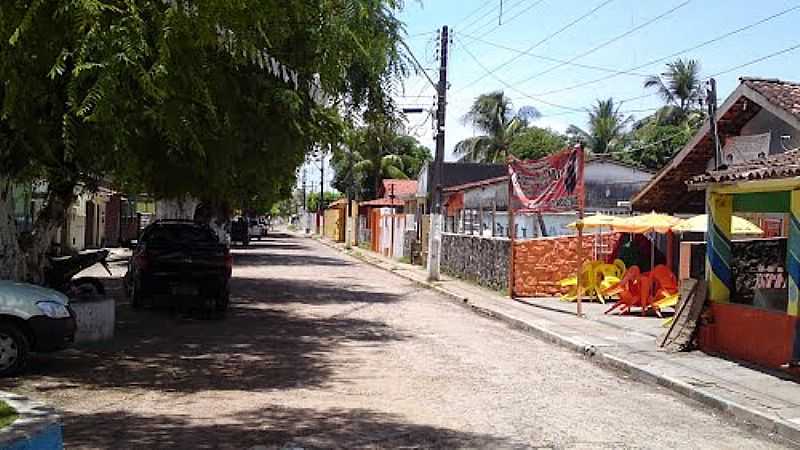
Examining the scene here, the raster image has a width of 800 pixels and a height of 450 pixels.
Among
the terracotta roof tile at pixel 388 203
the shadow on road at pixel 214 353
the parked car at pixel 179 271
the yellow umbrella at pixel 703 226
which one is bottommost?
the shadow on road at pixel 214 353

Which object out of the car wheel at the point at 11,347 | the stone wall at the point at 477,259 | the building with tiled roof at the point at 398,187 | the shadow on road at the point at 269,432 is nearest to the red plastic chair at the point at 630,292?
the stone wall at the point at 477,259

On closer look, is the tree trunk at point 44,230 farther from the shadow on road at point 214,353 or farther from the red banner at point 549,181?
the red banner at point 549,181

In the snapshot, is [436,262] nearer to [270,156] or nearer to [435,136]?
[435,136]

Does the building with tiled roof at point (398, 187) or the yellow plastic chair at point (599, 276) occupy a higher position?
the building with tiled roof at point (398, 187)

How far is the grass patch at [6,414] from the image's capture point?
18.5ft

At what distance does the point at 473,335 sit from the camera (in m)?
16.0

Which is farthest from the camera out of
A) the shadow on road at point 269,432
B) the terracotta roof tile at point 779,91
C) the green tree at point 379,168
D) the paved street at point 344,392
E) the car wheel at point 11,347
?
the green tree at point 379,168

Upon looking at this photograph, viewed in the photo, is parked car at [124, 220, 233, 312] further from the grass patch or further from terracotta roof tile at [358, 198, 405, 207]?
terracotta roof tile at [358, 198, 405, 207]

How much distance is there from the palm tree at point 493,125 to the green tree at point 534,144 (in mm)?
1761

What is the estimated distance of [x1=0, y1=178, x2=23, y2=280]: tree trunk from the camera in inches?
460

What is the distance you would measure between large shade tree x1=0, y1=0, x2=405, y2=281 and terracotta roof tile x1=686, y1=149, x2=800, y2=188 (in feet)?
16.4

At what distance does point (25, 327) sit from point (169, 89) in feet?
12.0

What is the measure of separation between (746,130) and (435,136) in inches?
518

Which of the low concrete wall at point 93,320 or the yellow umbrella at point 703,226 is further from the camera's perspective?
the yellow umbrella at point 703,226
